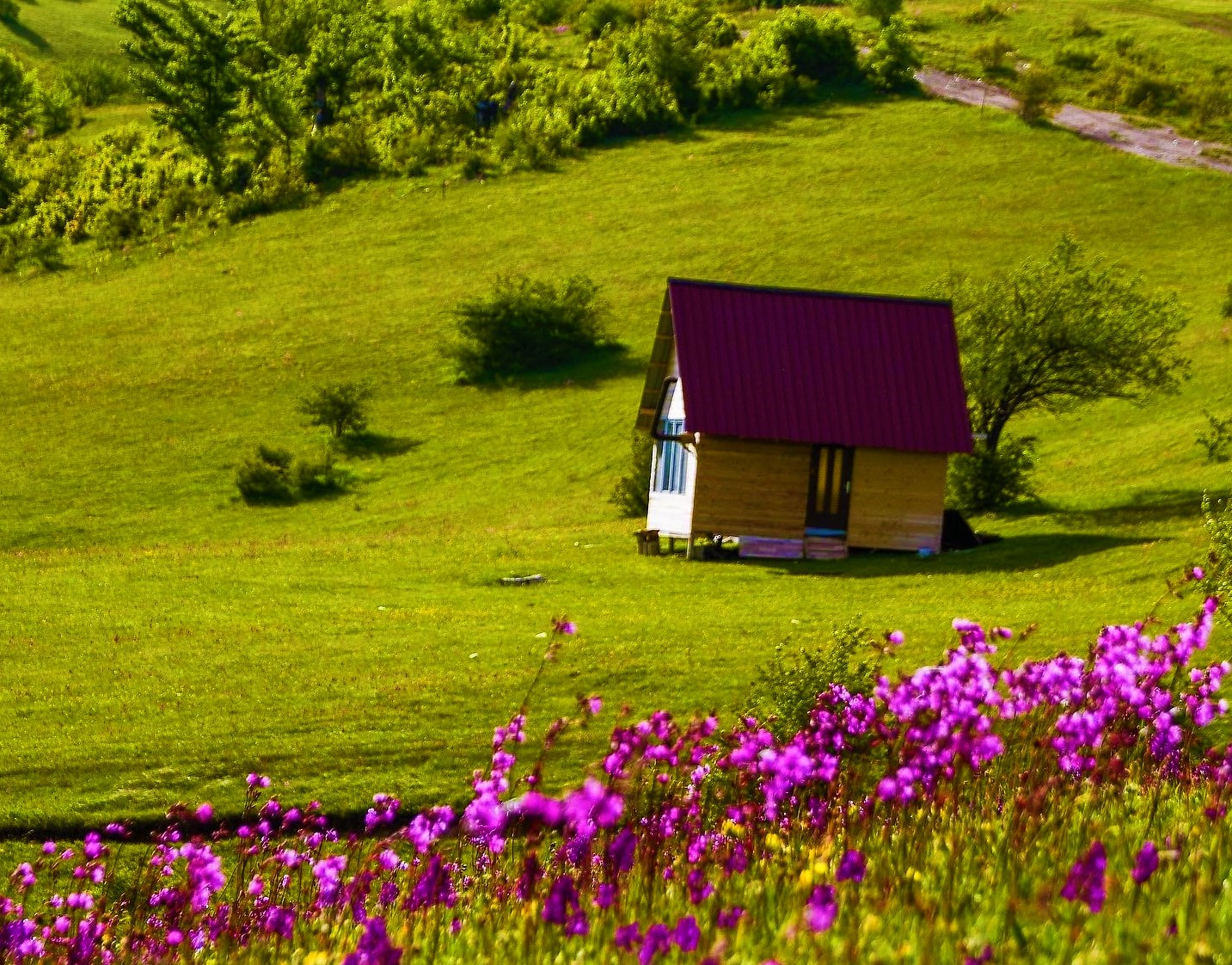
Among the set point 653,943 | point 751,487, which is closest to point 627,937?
point 653,943

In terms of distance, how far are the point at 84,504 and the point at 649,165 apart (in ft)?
157

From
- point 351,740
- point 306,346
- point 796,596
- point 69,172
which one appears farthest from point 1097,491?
Result: point 69,172

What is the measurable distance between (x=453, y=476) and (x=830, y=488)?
58.0 feet

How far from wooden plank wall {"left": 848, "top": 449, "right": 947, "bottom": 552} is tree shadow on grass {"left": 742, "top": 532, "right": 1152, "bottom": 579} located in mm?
492

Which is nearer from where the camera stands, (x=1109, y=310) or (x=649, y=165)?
(x=1109, y=310)

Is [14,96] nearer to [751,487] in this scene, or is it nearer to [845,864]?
[751,487]

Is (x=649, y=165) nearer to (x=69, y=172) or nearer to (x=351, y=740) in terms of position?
(x=69, y=172)

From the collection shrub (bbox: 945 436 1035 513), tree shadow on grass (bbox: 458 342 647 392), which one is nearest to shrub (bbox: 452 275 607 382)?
tree shadow on grass (bbox: 458 342 647 392)

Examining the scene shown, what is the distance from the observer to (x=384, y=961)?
14.2ft

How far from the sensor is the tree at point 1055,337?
41.5 m

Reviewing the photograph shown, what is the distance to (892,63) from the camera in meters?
99.6

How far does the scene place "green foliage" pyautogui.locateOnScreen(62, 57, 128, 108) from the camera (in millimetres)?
121938

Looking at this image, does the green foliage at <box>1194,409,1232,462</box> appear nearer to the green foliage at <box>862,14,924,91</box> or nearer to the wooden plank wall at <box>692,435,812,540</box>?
the wooden plank wall at <box>692,435,812,540</box>

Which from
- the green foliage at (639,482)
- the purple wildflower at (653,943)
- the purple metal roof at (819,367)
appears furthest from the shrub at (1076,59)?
the purple wildflower at (653,943)
